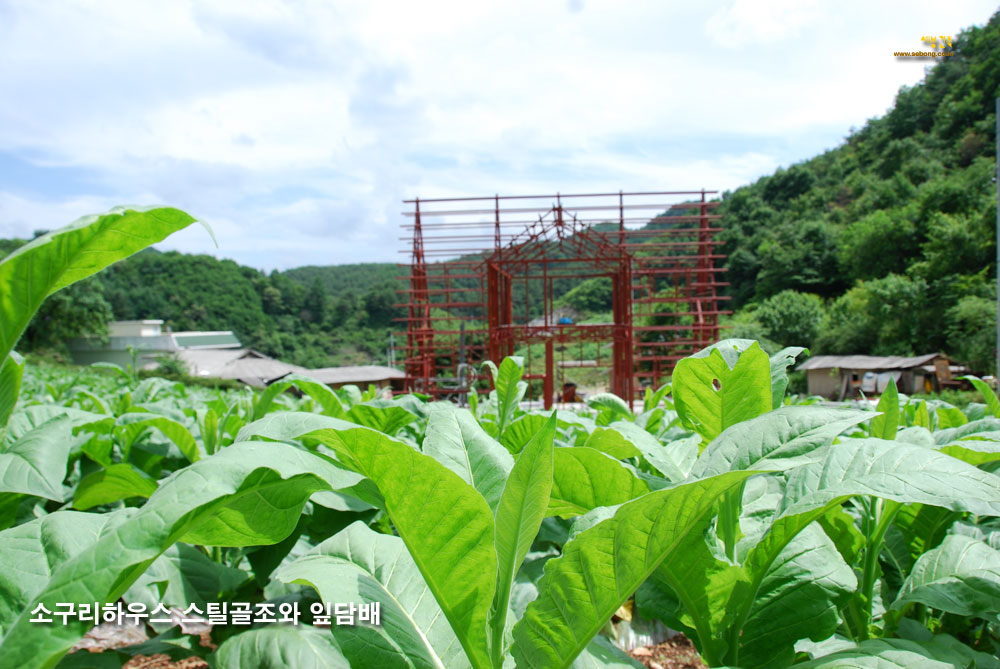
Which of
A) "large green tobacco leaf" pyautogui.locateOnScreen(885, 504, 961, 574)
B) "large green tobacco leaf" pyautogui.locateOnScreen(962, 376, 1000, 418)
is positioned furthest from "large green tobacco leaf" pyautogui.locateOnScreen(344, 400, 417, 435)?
"large green tobacco leaf" pyautogui.locateOnScreen(962, 376, 1000, 418)

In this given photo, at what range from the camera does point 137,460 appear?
1638 millimetres

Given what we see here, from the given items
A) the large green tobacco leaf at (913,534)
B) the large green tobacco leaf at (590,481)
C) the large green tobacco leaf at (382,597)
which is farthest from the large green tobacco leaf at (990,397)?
the large green tobacco leaf at (382,597)

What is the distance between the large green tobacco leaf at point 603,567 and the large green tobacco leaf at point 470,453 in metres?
0.16

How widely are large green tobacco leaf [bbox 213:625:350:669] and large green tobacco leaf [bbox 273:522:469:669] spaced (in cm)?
6

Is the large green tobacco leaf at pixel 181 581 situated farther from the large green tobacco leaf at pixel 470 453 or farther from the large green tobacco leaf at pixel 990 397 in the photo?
the large green tobacco leaf at pixel 990 397

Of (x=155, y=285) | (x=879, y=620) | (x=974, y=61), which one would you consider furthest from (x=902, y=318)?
(x=155, y=285)

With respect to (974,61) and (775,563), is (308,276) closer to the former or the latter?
(974,61)

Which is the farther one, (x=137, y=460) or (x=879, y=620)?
(x=137, y=460)

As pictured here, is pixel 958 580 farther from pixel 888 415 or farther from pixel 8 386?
pixel 8 386

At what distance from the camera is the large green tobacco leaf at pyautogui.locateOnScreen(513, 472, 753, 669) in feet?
1.80

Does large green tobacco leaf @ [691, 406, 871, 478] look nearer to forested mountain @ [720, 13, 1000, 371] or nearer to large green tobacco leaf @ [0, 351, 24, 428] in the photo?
large green tobacco leaf @ [0, 351, 24, 428]

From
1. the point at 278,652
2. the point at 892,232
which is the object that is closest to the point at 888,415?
the point at 278,652

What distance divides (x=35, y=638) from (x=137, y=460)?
1350 mm

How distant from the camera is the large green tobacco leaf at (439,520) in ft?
1.87
